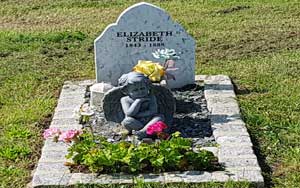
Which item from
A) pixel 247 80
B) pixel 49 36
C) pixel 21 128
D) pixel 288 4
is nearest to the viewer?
pixel 21 128

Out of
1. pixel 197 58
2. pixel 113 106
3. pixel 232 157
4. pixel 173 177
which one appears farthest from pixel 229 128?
pixel 197 58

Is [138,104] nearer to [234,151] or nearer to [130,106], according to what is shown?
[130,106]

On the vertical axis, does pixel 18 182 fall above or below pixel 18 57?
above

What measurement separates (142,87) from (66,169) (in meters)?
1.08

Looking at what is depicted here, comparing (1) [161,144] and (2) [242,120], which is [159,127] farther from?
(2) [242,120]

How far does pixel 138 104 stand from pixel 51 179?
3.98 feet

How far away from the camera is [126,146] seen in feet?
18.7

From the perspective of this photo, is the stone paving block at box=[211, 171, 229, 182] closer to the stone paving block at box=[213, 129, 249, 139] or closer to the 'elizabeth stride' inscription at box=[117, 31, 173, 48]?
the stone paving block at box=[213, 129, 249, 139]

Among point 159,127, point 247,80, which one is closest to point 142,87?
point 159,127

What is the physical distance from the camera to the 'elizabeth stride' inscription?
776 cm

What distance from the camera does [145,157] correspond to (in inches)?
217

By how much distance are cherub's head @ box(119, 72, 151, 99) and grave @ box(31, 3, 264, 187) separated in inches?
22.9

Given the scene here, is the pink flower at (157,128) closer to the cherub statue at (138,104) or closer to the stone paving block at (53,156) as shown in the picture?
the cherub statue at (138,104)

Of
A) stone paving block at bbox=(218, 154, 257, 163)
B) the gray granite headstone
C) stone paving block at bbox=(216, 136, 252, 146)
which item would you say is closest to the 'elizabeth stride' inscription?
the gray granite headstone
